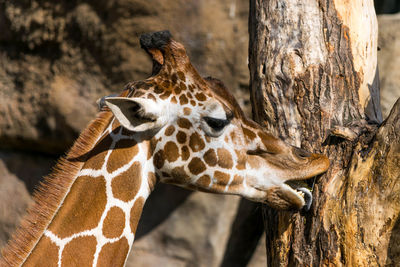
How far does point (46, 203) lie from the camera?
1.92 meters

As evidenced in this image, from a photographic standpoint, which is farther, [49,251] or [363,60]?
[363,60]

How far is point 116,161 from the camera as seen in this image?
1.94m

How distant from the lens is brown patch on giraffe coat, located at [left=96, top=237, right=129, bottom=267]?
1887 mm

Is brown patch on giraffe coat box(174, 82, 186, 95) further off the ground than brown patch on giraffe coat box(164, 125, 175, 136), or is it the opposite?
brown patch on giraffe coat box(174, 82, 186, 95)

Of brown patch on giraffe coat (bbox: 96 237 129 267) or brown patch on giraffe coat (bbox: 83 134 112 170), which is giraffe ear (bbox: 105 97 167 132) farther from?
brown patch on giraffe coat (bbox: 96 237 129 267)

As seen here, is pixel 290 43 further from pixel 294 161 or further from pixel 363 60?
pixel 294 161

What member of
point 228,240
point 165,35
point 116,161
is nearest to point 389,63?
point 228,240

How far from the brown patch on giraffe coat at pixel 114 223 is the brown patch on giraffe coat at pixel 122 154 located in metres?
0.18

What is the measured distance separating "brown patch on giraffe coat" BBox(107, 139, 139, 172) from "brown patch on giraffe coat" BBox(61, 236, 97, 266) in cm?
31

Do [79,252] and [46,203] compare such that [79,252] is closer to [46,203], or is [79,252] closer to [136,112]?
[46,203]

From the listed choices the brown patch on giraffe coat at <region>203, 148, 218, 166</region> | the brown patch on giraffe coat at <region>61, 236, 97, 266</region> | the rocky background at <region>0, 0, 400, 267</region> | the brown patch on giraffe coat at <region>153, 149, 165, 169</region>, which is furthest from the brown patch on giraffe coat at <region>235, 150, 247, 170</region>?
the rocky background at <region>0, 0, 400, 267</region>

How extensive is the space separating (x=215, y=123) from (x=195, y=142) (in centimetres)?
12

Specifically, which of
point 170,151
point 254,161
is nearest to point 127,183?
point 170,151

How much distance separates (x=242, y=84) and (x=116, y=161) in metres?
1.85
